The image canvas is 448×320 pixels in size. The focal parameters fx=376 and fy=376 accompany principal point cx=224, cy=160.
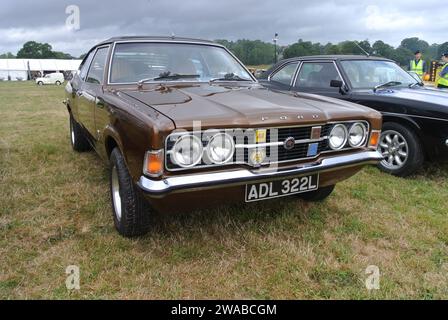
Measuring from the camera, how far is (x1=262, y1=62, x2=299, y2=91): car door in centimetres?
608

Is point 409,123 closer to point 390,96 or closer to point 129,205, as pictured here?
point 390,96

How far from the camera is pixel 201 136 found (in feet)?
7.59

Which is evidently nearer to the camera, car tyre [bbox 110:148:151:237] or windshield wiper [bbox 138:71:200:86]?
car tyre [bbox 110:148:151:237]

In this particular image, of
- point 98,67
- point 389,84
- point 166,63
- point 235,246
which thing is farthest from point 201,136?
point 389,84

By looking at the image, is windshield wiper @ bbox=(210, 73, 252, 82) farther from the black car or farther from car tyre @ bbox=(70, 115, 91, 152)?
car tyre @ bbox=(70, 115, 91, 152)

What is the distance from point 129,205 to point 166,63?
5.09ft

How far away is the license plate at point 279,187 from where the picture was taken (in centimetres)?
255

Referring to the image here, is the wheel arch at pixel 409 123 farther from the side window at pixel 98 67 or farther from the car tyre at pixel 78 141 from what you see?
the car tyre at pixel 78 141

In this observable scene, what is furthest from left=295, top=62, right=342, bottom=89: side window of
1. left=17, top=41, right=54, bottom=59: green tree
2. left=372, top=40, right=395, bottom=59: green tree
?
left=17, top=41, right=54, bottom=59: green tree

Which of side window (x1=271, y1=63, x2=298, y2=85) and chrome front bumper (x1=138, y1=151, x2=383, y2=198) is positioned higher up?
side window (x1=271, y1=63, x2=298, y2=85)

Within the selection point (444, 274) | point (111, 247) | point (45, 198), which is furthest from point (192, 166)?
point (45, 198)

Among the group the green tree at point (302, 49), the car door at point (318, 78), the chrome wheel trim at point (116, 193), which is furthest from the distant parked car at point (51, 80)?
the chrome wheel trim at point (116, 193)

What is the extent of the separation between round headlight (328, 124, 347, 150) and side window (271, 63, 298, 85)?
330cm
